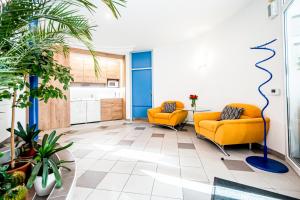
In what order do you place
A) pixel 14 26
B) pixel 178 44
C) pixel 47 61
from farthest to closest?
pixel 178 44 < pixel 47 61 < pixel 14 26

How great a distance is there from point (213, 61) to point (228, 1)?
158 cm

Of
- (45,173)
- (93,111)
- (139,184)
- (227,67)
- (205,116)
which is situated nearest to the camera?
(45,173)

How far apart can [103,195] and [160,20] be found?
3665mm

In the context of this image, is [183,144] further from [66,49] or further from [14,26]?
[14,26]

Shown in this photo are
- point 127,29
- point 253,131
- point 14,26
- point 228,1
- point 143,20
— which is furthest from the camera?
point 127,29

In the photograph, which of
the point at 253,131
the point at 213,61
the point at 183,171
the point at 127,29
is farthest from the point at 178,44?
the point at 183,171

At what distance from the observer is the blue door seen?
5.87m

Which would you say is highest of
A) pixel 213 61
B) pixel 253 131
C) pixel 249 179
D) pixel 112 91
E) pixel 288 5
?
pixel 288 5

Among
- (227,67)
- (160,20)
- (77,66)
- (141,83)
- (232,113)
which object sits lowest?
(232,113)

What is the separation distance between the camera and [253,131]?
264 cm

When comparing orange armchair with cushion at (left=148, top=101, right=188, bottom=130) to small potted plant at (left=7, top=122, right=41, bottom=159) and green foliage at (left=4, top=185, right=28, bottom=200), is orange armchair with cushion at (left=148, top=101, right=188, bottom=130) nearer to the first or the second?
small potted plant at (left=7, top=122, right=41, bottom=159)

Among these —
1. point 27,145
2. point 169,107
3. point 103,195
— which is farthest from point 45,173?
point 169,107

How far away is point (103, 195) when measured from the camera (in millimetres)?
1596

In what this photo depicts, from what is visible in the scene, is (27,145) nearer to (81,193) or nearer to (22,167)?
(22,167)
